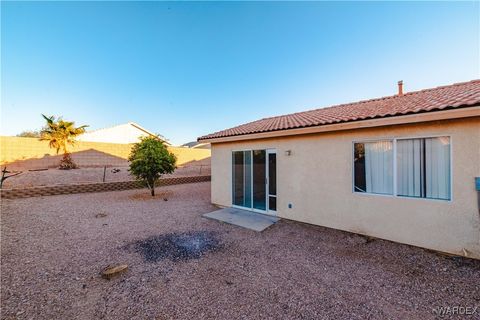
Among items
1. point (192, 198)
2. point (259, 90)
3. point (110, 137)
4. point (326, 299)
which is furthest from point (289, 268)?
point (110, 137)

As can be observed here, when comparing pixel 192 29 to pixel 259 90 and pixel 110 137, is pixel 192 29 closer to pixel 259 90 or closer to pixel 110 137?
pixel 259 90

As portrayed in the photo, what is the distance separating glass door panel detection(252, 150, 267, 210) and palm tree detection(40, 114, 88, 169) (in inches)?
629

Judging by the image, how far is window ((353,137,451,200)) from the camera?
186 inches

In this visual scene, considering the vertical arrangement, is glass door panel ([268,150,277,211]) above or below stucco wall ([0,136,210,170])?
below

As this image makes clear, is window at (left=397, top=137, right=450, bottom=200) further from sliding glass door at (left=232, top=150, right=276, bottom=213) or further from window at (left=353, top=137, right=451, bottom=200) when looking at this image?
sliding glass door at (left=232, top=150, right=276, bottom=213)

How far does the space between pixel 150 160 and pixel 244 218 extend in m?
6.73

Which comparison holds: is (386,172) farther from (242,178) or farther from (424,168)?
(242,178)

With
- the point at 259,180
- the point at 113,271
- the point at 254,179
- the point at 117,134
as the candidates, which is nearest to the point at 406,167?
the point at 259,180

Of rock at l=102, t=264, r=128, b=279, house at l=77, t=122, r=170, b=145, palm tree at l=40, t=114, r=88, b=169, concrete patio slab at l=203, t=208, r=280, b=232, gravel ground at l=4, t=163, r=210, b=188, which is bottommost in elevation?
concrete patio slab at l=203, t=208, r=280, b=232

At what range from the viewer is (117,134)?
28.2 metres

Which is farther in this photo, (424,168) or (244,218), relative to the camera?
(244,218)

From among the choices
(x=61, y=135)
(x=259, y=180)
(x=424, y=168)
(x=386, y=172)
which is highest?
(x=61, y=135)

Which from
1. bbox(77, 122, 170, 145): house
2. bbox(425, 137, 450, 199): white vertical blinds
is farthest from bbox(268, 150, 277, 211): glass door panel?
bbox(77, 122, 170, 145): house

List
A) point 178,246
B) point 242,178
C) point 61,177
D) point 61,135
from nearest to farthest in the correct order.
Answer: point 178,246 < point 242,178 < point 61,177 < point 61,135
